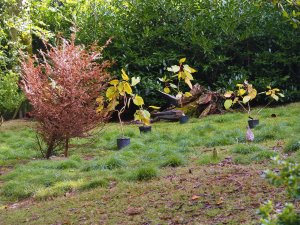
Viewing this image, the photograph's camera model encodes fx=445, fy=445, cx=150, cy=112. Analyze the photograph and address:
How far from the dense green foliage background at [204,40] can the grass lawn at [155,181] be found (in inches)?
151

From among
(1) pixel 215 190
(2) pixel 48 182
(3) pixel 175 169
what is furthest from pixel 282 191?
(2) pixel 48 182

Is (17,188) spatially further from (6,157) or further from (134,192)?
(6,157)

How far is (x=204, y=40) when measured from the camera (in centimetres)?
1219

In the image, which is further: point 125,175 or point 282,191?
point 125,175

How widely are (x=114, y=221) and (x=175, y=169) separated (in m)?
1.91

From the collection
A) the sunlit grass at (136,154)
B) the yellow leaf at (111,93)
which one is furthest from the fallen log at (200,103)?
the yellow leaf at (111,93)

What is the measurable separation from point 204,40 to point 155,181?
7556 mm

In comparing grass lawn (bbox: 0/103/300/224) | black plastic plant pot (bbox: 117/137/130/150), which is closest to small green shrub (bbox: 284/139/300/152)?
grass lawn (bbox: 0/103/300/224)

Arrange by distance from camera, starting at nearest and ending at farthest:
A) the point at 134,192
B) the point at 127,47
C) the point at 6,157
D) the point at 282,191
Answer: the point at 282,191, the point at 134,192, the point at 6,157, the point at 127,47

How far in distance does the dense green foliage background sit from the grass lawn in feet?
12.6

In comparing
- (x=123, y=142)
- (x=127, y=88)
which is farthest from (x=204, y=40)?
(x=127, y=88)

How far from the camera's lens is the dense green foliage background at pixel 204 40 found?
1230 centimetres

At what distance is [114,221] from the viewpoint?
4.11 m

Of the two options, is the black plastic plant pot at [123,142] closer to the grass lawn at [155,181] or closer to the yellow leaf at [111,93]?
the grass lawn at [155,181]
